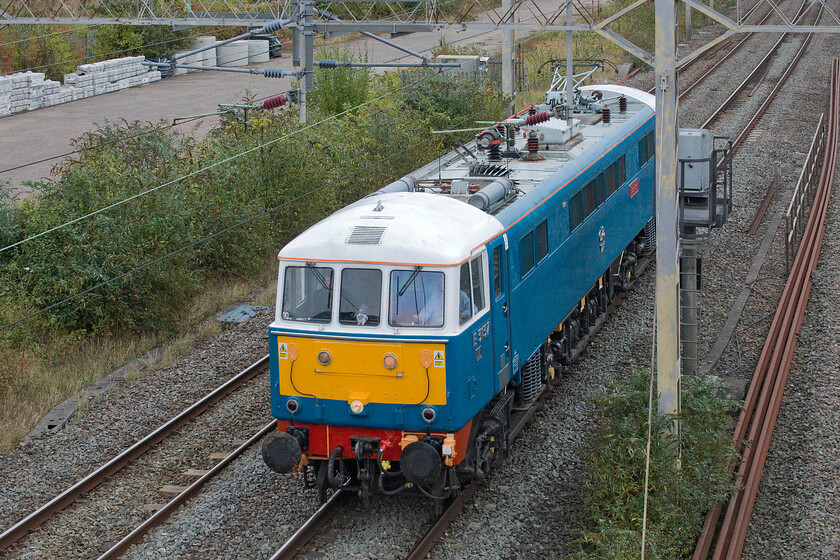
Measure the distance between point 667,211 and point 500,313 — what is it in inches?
77.4

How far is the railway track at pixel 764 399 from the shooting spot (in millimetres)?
9922

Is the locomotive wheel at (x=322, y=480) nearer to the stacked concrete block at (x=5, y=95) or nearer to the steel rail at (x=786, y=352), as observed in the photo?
the steel rail at (x=786, y=352)

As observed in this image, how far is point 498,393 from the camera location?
11.0 metres

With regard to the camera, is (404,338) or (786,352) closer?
(404,338)

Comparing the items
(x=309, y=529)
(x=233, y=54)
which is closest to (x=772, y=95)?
(x=233, y=54)

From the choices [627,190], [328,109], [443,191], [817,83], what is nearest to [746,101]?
[817,83]

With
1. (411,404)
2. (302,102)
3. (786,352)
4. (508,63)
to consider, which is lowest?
(786,352)

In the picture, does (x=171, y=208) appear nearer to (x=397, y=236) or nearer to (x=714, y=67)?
(x=397, y=236)

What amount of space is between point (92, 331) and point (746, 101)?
24.1 meters

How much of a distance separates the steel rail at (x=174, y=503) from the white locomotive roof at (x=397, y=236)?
280 cm

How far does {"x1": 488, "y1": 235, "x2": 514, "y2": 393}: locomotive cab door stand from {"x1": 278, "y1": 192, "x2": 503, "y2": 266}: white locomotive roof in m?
0.28

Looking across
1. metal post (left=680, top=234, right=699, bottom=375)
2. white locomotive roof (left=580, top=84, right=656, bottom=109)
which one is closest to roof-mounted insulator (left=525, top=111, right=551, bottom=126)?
metal post (left=680, top=234, right=699, bottom=375)

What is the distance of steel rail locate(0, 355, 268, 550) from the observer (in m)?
10.1

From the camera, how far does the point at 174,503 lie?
1048cm
